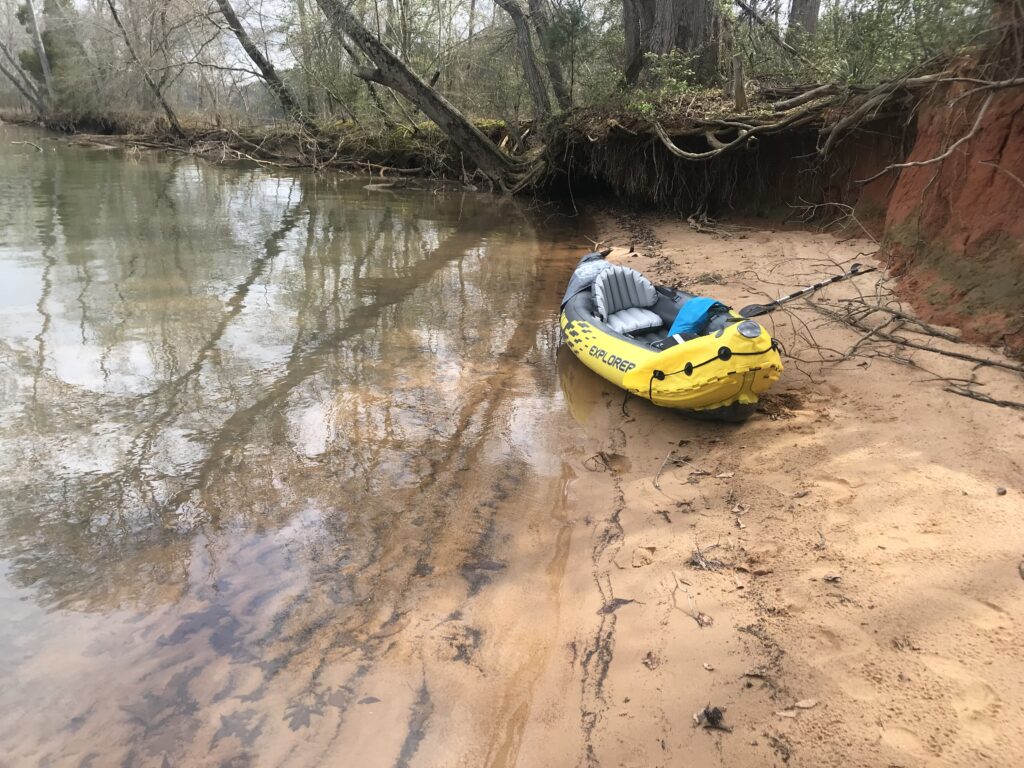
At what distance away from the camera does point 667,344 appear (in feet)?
19.8

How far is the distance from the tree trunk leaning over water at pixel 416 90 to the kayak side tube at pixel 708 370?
10896 mm

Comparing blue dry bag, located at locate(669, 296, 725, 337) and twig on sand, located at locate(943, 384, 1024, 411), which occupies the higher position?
blue dry bag, located at locate(669, 296, 725, 337)

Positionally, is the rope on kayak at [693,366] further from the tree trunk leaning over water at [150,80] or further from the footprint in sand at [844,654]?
the tree trunk leaning over water at [150,80]

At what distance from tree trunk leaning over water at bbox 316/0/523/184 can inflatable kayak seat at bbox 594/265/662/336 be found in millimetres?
9061

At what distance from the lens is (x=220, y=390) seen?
562cm

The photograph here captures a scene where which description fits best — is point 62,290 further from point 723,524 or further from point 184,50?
point 184,50

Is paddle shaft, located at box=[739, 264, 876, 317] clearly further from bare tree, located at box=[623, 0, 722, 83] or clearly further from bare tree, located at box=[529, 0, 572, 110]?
bare tree, located at box=[529, 0, 572, 110]

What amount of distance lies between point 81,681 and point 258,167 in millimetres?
23173

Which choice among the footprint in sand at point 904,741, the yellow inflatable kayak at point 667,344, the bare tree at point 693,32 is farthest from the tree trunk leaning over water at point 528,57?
the footprint in sand at point 904,741

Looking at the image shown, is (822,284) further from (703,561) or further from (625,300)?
(703,561)

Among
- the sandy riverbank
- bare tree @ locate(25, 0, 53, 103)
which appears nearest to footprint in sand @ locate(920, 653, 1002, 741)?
the sandy riverbank

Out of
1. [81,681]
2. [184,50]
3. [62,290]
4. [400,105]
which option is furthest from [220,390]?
[184,50]

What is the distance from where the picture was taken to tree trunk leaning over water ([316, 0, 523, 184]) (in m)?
13.0

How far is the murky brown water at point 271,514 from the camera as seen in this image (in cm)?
268
